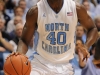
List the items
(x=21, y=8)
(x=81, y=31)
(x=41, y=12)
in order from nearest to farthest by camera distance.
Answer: (x=41, y=12) < (x=81, y=31) < (x=21, y=8)

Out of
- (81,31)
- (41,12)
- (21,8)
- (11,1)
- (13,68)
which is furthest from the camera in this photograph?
(11,1)

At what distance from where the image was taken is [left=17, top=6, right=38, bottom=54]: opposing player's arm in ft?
11.0

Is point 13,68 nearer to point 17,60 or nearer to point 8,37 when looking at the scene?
point 17,60

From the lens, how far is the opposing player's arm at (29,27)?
3.35 metres

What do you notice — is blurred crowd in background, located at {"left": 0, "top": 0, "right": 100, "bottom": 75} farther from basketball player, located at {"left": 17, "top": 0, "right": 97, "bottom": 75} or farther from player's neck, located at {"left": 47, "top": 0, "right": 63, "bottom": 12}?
player's neck, located at {"left": 47, "top": 0, "right": 63, "bottom": 12}

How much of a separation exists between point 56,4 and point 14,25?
13.3 ft

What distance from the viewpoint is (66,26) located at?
338 cm

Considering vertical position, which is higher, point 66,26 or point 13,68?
point 66,26

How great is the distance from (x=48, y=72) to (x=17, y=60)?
78 centimetres

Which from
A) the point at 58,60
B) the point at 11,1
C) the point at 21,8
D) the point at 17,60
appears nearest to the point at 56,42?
the point at 58,60

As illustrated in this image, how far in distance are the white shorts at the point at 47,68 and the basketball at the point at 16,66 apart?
690 mm

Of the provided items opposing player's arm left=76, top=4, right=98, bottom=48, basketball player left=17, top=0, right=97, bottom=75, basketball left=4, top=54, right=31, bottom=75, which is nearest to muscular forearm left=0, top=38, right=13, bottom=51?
basketball player left=17, top=0, right=97, bottom=75

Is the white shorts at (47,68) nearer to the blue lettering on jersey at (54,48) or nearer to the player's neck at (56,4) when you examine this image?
the blue lettering on jersey at (54,48)

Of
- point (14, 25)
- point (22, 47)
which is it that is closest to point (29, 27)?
point (22, 47)
